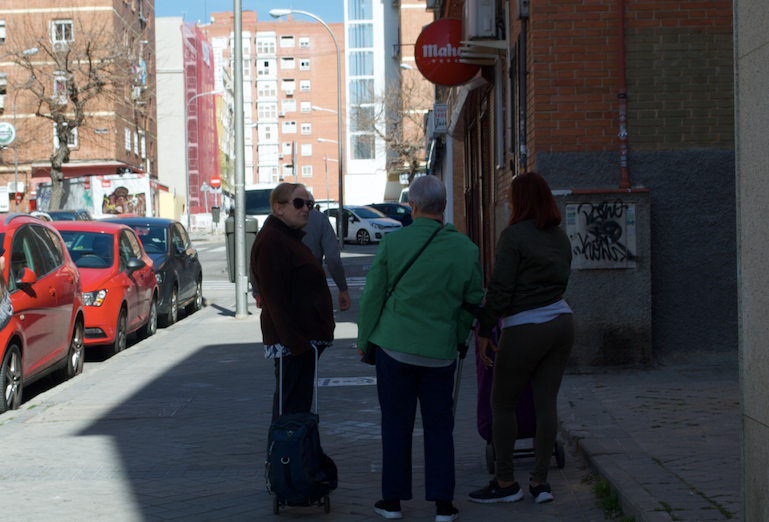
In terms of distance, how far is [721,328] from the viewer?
28.6ft

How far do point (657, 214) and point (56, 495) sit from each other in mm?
5931

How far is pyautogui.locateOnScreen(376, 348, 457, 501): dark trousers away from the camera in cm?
465

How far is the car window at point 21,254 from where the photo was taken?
26.8 ft

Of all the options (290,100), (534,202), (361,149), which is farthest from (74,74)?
(290,100)

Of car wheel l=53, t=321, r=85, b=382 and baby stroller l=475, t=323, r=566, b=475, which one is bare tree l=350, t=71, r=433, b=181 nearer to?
car wheel l=53, t=321, r=85, b=382

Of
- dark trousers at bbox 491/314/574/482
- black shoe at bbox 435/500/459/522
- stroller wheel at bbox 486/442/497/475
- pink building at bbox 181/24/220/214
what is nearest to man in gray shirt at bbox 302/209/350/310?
stroller wheel at bbox 486/442/497/475

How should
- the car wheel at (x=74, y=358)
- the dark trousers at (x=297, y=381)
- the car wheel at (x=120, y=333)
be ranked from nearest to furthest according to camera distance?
the dark trousers at (x=297, y=381) < the car wheel at (x=74, y=358) < the car wheel at (x=120, y=333)

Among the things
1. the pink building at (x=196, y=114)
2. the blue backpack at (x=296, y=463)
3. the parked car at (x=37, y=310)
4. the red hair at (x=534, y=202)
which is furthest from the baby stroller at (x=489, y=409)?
the pink building at (x=196, y=114)

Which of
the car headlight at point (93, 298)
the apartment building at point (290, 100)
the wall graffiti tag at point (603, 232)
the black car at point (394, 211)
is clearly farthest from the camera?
the apartment building at point (290, 100)

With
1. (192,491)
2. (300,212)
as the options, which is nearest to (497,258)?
(300,212)

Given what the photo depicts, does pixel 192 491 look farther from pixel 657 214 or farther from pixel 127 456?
pixel 657 214

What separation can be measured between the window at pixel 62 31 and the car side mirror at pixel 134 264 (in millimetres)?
38179

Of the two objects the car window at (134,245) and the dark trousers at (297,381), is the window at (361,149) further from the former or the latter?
the dark trousers at (297,381)

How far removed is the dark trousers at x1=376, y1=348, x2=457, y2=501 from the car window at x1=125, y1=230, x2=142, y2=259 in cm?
869
